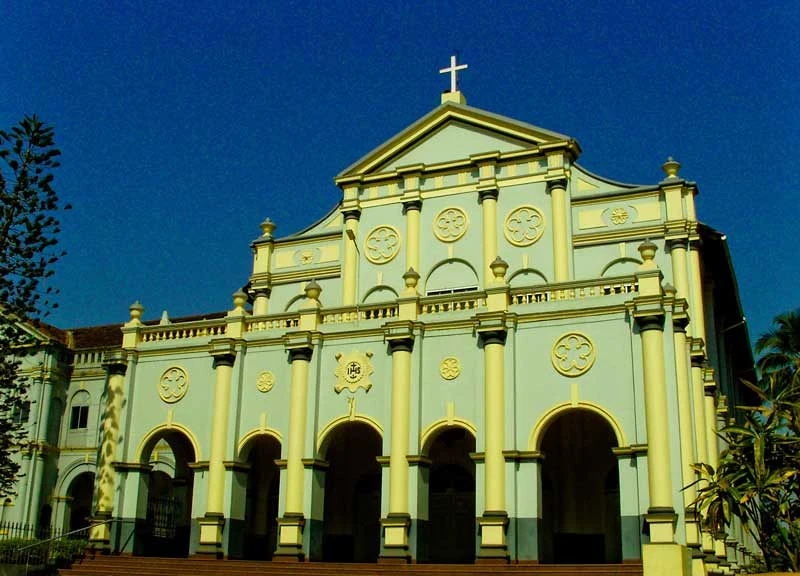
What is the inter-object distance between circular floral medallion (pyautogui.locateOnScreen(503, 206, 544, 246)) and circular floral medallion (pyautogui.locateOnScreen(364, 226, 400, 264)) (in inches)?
145

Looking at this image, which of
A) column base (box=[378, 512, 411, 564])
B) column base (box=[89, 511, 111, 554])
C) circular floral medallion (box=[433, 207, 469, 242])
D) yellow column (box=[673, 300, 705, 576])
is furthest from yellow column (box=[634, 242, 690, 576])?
column base (box=[89, 511, 111, 554])

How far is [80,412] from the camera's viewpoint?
3694 centimetres

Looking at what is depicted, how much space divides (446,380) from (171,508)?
11761 millimetres

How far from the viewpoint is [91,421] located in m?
36.5

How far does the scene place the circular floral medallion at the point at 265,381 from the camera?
27.8 meters

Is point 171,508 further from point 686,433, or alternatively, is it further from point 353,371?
point 686,433

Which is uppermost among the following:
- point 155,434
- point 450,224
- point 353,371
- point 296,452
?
point 450,224

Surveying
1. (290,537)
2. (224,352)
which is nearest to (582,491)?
(290,537)

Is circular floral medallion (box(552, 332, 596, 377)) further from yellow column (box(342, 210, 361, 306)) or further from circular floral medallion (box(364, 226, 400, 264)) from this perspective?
yellow column (box(342, 210, 361, 306))

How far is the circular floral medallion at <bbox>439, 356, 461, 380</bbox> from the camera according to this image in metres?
25.6

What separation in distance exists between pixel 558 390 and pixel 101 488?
541 inches

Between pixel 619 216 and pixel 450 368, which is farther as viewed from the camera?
pixel 619 216

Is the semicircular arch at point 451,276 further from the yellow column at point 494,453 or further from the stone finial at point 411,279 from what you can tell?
the yellow column at point 494,453

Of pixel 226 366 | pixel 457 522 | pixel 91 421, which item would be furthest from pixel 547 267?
pixel 91 421
